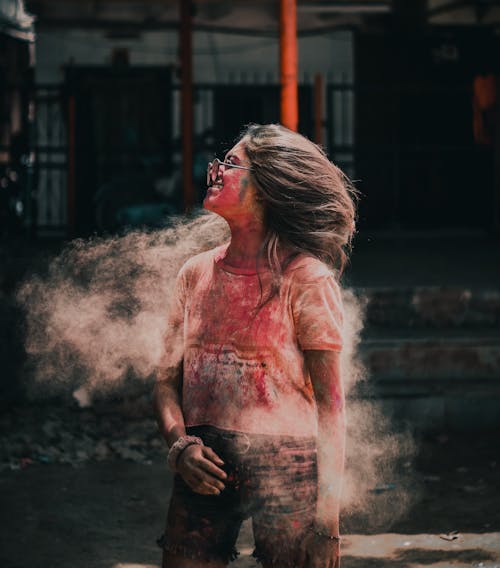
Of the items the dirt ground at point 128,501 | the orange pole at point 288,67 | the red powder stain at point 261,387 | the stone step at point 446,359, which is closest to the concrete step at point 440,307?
the stone step at point 446,359

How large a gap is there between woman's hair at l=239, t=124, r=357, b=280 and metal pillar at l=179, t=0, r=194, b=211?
22.5 feet

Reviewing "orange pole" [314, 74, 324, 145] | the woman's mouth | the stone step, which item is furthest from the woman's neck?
"orange pole" [314, 74, 324, 145]

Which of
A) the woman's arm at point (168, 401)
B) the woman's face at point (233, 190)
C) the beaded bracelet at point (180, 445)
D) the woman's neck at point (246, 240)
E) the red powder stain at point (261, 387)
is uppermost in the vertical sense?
the woman's face at point (233, 190)

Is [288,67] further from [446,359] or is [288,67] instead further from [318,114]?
Answer: [318,114]

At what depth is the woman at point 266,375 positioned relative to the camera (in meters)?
2.63

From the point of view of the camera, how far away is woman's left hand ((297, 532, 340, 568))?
8.61 ft

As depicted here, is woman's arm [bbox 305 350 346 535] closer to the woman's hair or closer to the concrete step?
the woman's hair

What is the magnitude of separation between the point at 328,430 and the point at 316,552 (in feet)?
1.02

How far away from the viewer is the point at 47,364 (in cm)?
750

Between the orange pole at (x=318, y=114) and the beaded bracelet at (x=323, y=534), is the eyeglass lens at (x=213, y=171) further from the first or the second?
the orange pole at (x=318, y=114)

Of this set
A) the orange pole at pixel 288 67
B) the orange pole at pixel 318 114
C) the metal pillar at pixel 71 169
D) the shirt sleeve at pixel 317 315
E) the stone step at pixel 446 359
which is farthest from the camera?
the metal pillar at pixel 71 169

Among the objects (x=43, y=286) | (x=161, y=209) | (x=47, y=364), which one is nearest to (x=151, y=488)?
(x=47, y=364)

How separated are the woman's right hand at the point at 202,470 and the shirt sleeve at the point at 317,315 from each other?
37cm

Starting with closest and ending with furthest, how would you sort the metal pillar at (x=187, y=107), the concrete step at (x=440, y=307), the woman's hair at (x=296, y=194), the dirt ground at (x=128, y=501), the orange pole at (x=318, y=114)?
the woman's hair at (x=296, y=194)
the dirt ground at (x=128, y=501)
the concrete step at (x=440, y=307)
the metal pillar at (x=187, y=107)
the orange pole at (x=318, y=114)
